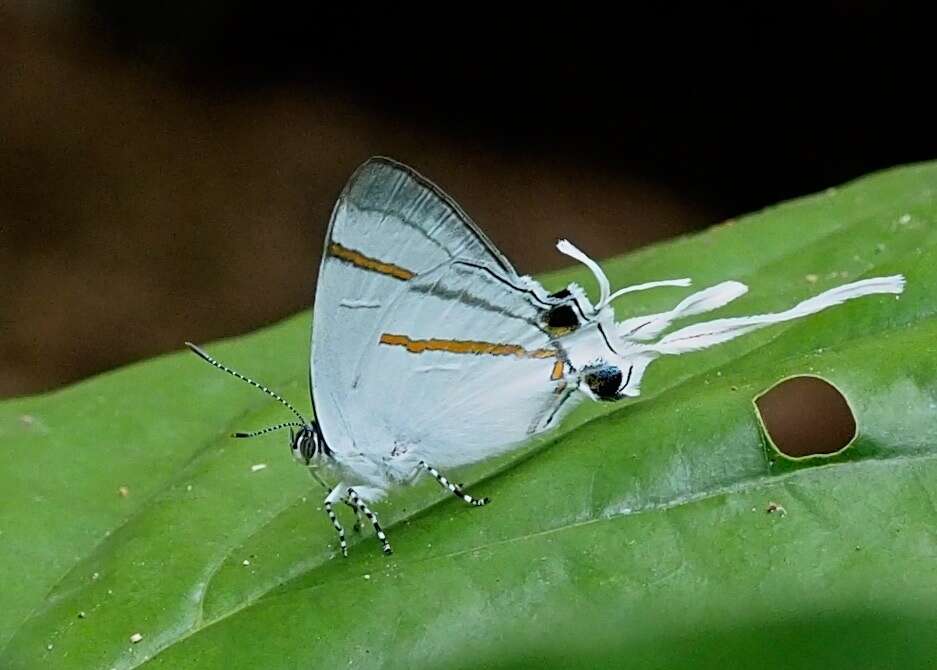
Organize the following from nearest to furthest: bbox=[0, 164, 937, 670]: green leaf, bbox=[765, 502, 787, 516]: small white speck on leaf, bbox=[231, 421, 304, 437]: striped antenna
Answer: bbox=[0, 164, 937, 670]: green leaf < bbox=[765, 502, 787, 516]: small white speck on leaf < bbox=[231, 421, 304, 437]: striped antenna

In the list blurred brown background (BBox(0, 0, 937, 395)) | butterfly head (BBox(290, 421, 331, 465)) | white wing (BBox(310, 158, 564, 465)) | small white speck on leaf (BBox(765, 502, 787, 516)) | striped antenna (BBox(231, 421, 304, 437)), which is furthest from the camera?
blurred brown background (BBox(0, 0, 937, 395))

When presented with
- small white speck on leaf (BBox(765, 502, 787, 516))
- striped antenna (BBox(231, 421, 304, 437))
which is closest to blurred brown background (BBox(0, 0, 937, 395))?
striped antenna (BBox(231, 421, 304, 437))

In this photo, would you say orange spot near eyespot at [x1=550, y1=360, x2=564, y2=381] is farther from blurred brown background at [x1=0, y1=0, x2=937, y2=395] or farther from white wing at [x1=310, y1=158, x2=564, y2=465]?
blurred brown background at [x1=0, y1=0, x2=937, y2=395]

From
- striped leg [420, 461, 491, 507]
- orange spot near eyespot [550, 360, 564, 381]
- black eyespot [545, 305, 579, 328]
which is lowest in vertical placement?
striped leg [420, 461, 491, 507]

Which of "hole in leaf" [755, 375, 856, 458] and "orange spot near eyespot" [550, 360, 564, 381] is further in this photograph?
"orange spot near eyespot" [550, 360, 564, 381]

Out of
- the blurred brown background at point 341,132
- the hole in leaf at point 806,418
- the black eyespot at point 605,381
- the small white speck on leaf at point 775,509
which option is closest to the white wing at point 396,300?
the black eyespot at point 605,381

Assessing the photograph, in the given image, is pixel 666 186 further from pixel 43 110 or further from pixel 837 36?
pixel 43 110

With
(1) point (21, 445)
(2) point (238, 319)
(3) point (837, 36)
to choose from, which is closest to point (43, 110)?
(2) point (238, 319)
